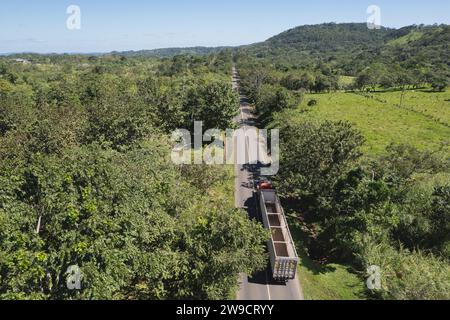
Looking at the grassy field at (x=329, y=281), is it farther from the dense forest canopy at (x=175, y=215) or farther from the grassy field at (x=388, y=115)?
the grassy field at (x=388, y=115)

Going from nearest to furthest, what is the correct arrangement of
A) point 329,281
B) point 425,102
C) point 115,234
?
1. point 115,234
2. point 329,281
3. point 425,102

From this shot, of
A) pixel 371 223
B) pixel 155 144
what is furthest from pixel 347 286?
pixel 155 144

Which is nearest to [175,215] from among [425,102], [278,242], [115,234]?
[115,234]

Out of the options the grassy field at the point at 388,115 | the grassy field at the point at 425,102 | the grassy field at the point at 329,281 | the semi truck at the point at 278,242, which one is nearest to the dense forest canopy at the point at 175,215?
the grassy field at the point at 329,281

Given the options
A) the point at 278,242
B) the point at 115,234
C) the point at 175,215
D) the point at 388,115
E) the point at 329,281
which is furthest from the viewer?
the point at 388,115

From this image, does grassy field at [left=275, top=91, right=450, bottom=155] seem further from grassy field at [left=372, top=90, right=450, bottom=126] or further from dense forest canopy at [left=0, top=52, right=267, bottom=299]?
dense forest canopy at [left=0, top=52, right=267, bottom=299]

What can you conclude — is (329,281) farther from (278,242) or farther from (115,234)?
(115,234)

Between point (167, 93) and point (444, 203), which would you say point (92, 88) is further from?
point (444, 203)
